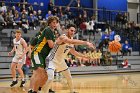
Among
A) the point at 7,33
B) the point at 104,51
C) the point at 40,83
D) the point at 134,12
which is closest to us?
the point at 40,83

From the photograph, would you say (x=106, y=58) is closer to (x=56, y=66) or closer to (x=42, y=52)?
(x=56, y=66)

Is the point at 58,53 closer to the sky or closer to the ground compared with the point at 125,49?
closer to the sky

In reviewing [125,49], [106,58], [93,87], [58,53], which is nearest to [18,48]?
[93,87]

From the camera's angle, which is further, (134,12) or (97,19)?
(134,12)

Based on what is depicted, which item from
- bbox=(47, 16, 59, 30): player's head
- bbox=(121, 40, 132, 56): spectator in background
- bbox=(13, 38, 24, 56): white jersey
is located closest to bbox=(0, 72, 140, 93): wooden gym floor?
bbox=(13, 38, 24, 56): white jersey

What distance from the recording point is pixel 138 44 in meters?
25.9

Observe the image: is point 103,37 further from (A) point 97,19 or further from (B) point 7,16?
(B) point 7,16

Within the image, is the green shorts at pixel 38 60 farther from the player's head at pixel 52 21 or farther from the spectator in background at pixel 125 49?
the spectator in background at pixel 125 49

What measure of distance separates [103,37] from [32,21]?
5155 mm

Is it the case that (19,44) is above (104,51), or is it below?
above

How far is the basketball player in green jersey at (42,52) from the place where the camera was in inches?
297

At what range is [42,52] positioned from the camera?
25.2ft

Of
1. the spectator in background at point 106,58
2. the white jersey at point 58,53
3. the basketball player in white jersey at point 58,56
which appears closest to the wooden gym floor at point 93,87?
the basketball player in white jersey at point 58,56

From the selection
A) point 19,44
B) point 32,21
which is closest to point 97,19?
point 32,21
